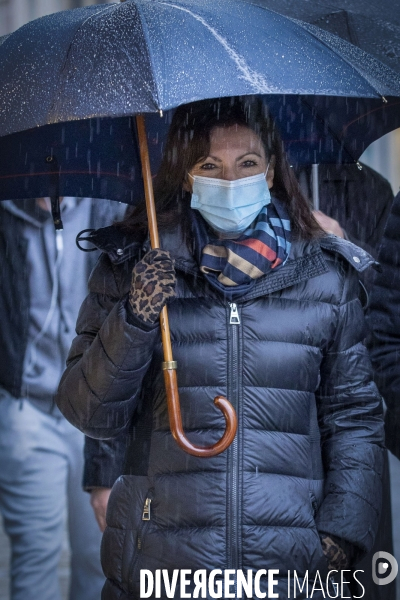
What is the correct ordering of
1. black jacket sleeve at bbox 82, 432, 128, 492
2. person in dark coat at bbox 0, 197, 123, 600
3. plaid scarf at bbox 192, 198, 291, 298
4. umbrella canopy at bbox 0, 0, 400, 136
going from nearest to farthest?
umbrella canopy at bbox 0, 0, 400, 136 → plaid scarf at bbox 192, 198, 291, 298 → black jacket sleeve at bbox 82, 432, 128, 492 → person in dark coat at bbox 0, 197, 123, 600

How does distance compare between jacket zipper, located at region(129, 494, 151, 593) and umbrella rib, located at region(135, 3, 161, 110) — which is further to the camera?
jacket zipper, located at region(129, 494, 151, 593)

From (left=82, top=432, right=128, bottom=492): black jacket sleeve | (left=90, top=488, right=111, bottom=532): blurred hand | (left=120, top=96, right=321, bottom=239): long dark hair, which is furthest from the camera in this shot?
(left=90, top=488, right=111, bottom=532): blurred hand

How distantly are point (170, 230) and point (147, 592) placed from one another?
3.57 ft

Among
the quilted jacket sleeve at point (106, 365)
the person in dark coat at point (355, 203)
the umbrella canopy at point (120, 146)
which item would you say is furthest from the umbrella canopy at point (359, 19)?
the quilted jacket sleeve at point (106, 365)

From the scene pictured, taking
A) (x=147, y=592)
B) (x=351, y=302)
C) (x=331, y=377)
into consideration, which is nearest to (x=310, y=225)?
(x=351, y=302)

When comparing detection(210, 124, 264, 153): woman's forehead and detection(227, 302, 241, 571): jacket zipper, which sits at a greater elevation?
detection(210, 124, 264, 153): woman's forehead

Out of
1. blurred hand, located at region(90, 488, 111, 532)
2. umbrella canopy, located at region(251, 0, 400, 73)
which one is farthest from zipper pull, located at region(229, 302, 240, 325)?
umbrella canopy, located at region(251, 0, 400, 73)

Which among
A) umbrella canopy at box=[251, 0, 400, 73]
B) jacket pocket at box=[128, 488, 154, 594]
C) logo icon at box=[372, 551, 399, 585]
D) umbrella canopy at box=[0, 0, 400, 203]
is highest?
umbrella canopy at box=[0, 0, 400, 203]

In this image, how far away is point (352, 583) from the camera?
328 cm

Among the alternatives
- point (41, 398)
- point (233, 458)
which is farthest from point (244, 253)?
point (41, 398)

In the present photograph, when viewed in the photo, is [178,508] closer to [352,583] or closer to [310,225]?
[352,583]

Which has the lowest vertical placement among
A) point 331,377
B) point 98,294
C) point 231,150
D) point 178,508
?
point 178,508

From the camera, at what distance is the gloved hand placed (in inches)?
116

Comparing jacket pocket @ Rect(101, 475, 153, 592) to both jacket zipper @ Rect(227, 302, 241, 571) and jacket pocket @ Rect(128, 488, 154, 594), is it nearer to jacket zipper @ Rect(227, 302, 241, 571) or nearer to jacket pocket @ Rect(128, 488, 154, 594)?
jacket pocket @ Rect(128, 488, 154, 594)
